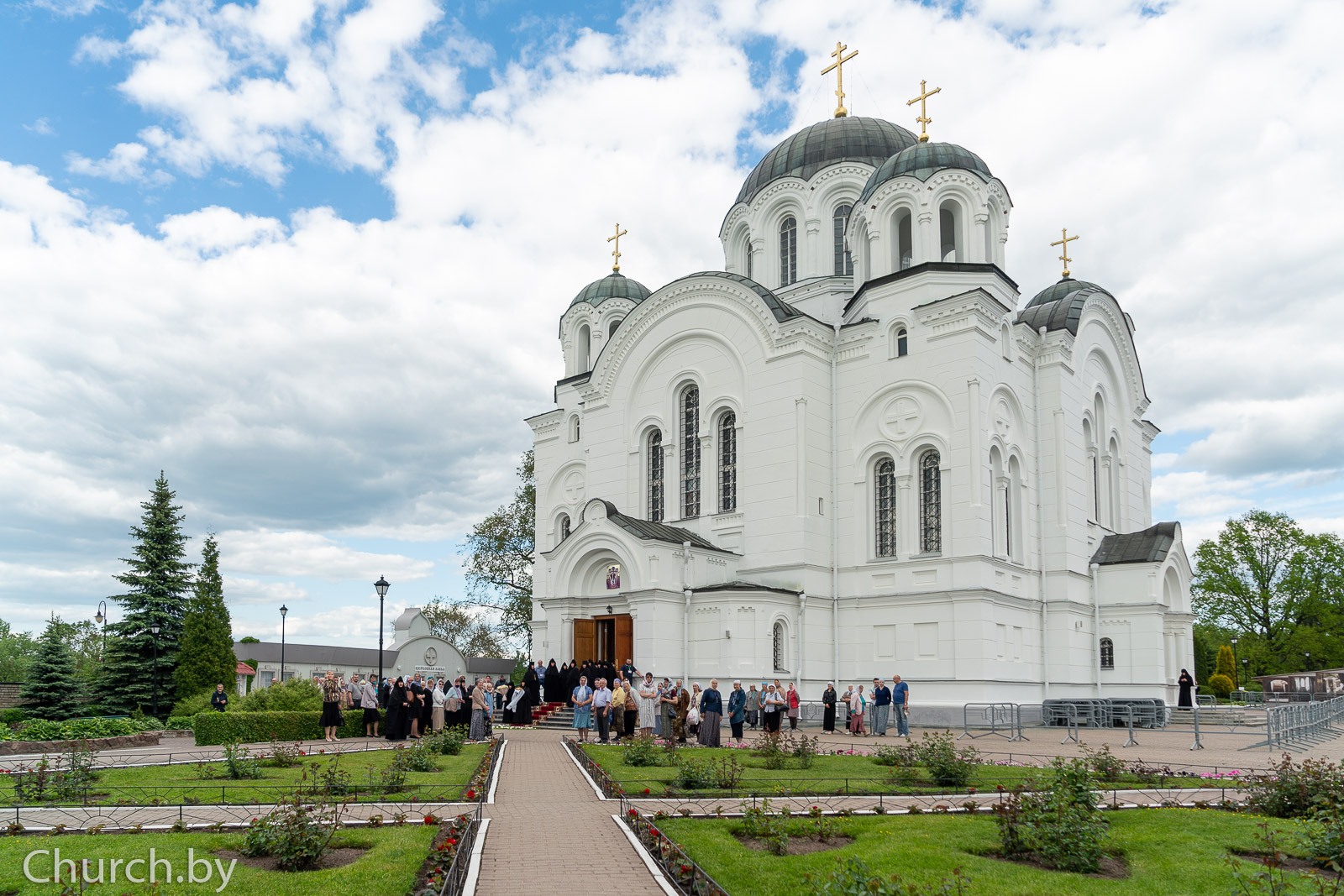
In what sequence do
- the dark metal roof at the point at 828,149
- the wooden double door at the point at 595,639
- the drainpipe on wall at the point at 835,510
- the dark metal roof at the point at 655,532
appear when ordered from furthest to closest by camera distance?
the dark metal roof at the point at 828,149 < the wooden double door at the point at 595,639 < the drainpipe on wall at the point at 835,510 < the dark metal roof at the point at 655,532

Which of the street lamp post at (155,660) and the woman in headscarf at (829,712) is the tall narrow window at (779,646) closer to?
the woman in headscarf at (829,712)

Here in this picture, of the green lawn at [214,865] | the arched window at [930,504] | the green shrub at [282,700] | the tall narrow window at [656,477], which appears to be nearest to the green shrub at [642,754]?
the green lawn at [214,865]

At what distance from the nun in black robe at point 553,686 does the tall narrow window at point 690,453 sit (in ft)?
19.0

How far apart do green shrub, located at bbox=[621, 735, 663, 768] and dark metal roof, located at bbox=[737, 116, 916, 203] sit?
22.2m

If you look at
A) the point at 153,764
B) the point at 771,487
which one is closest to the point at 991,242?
the point at 771,487

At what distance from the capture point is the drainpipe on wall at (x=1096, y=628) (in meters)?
30.0

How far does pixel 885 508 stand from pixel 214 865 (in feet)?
71.6

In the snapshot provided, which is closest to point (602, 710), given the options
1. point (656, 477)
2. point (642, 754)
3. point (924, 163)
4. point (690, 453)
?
point (642, 754)

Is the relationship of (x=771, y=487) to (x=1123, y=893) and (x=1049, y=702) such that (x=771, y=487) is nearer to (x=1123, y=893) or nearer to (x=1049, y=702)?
(x=1049, y=702)

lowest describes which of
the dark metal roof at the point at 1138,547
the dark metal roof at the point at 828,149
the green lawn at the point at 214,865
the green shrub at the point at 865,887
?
the green lawn at the point at 214,865

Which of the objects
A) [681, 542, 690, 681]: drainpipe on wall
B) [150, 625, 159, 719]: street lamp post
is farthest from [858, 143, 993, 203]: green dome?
[150, 625, 159, 719]: street lamp post

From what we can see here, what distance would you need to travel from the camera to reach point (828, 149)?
3469cm

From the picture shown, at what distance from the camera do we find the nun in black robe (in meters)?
27.6

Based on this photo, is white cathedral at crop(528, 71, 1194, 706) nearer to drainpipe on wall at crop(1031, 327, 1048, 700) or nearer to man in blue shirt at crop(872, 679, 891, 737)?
drainpipe on wall at crop(1031, 327, 1048, 700)
